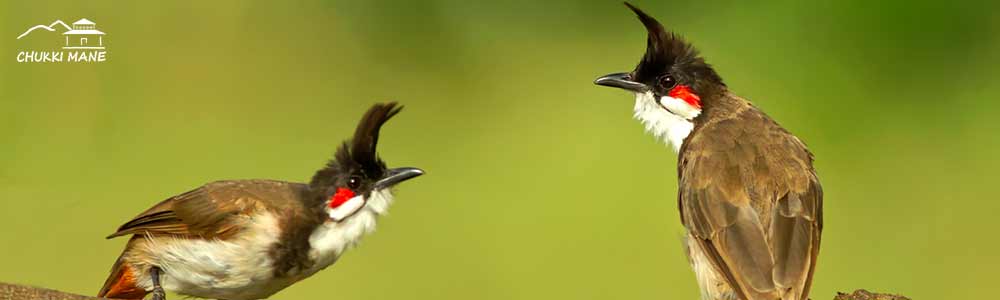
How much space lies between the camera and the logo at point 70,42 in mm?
7000

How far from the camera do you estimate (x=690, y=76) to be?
4469 millimetres

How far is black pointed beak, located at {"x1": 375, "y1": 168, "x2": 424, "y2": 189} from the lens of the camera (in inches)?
163

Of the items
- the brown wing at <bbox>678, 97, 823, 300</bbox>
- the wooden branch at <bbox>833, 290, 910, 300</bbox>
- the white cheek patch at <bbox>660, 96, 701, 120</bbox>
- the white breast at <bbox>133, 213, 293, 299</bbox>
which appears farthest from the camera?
the white cheek patch at <bbox>660, 96, 701, 120</bbox>

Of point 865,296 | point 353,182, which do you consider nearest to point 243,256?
point 353,182

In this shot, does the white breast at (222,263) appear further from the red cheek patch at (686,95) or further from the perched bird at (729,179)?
the red cheek patch at (686,95)

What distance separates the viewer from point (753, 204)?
4039mm

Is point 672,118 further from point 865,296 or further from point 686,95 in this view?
point 865,296

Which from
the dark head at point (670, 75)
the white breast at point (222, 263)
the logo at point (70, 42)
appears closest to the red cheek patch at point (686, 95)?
the dark head at point (670, 75)

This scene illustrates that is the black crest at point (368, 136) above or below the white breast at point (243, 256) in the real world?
above

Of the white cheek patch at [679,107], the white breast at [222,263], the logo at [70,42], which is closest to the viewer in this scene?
the white breast at [222,263]

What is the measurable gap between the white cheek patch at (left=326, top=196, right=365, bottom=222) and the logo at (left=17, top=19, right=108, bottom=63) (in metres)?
3.38

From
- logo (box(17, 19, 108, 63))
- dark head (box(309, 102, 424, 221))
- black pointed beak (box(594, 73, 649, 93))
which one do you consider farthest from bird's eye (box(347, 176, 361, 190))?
logo (box(17, 19, 108, 63))

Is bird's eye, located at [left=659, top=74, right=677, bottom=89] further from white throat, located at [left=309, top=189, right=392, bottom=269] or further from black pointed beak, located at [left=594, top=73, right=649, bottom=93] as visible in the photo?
white throat, located at [left=309, top=189, right=392, bottom=269]

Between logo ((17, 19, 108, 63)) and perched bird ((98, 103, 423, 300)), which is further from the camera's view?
logo ((17, 19, 108, 63))
